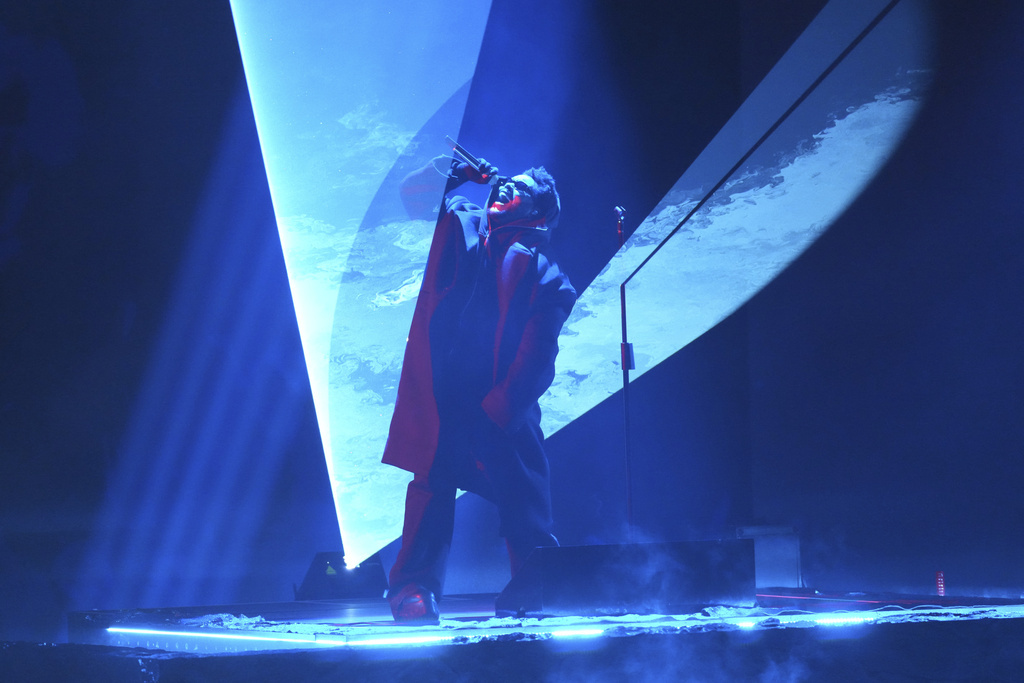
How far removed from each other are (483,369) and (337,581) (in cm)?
111

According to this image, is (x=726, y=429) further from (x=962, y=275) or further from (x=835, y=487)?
(x=962, y=275)

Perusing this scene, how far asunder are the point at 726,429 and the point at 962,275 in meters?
1.25

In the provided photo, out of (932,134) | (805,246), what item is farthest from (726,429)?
(932,134)

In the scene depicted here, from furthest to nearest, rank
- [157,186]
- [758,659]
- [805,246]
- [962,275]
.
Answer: [805,246], [157,186], [962,275], [758,659]

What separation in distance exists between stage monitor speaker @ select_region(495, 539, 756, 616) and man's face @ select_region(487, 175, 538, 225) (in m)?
1.39

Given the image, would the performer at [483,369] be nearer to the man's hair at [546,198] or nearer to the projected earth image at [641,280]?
the man's hair at [546,198]

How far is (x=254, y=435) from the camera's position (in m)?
3.42

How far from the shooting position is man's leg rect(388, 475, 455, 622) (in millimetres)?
2530

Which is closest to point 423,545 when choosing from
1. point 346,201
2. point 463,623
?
point 463,623

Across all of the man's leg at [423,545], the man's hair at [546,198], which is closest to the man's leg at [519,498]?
the man's leg at [423,545]

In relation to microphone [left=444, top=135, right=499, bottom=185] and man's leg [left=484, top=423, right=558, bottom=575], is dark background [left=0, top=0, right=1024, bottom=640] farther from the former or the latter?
man's leg [left=484, top=423, right=558, bottom=575]

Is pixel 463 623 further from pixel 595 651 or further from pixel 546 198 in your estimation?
pixel 546 198

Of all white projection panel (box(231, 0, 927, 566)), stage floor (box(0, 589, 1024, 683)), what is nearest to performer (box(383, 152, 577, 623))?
white projection panel (box(231, 0, 927, 566))

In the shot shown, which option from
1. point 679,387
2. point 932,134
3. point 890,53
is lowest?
point 679,387
